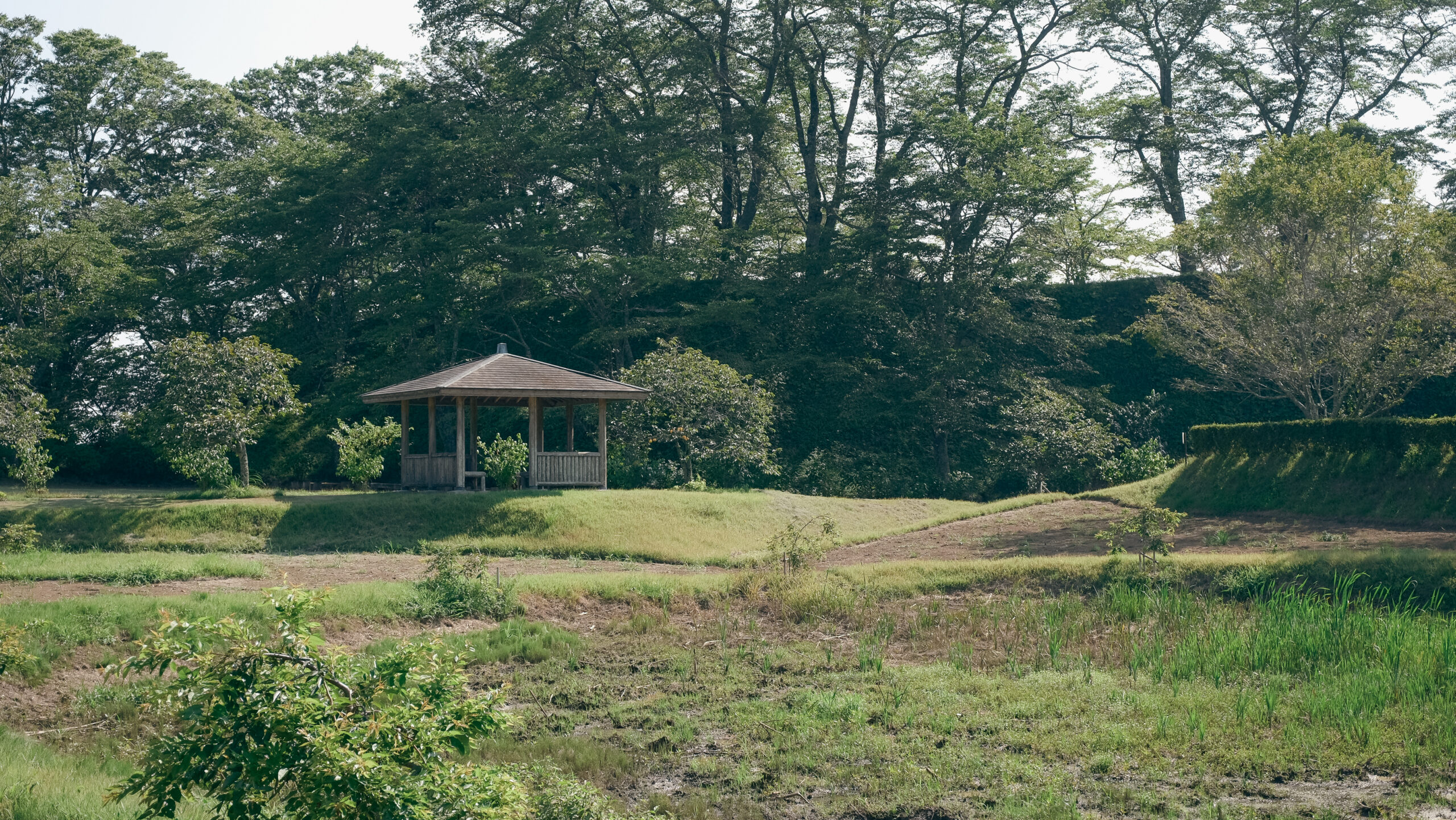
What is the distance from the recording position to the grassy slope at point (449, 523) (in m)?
18.2

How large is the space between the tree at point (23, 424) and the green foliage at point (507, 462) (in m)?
7.90

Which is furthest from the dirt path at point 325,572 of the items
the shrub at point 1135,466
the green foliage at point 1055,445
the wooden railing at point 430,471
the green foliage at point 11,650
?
the green foliage at point 1055,445

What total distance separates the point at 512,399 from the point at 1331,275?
1707 centimetres

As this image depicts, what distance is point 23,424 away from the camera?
60.8ft

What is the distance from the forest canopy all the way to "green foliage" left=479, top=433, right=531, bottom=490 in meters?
7.16

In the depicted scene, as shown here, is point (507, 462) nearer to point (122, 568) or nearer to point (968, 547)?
point (122, 568)

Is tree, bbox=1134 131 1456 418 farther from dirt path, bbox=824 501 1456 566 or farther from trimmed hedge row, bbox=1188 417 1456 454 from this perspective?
dirt path, bbox=824 501 1456 566

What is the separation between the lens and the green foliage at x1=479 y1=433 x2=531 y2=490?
71.9 ft

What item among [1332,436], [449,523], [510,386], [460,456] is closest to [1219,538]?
[1332,436]

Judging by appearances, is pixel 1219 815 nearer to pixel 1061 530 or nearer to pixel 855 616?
pixel 855 616

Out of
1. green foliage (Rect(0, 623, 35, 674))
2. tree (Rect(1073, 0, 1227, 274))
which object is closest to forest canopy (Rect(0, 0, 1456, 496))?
tree (Rect(1073, 0, 1227, 274))

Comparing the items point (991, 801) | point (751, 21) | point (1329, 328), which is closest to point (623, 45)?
point (751, 21)

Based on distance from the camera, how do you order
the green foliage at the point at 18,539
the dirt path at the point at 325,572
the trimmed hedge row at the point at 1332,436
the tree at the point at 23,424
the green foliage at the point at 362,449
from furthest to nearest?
1. the green foliage at the point at 362,449
2. the tree at the point at 23,424
3. the trimmed hedge row at the point at 1332,436
4. the green foliage at the point at 18,539
5. the dirt path at the point at 325,572

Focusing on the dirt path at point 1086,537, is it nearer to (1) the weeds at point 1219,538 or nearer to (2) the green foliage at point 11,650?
(1) the weeds at point 1219,538
